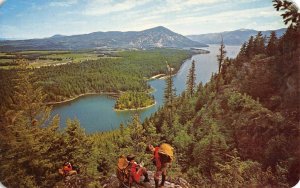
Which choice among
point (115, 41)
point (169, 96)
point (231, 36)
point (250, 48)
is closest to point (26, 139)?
point (115, 41)

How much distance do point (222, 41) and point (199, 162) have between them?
280cm

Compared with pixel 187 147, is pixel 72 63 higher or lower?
higher

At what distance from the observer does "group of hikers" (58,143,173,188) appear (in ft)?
28.5

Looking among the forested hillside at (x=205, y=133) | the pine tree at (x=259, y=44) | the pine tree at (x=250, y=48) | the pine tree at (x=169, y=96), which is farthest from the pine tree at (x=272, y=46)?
the pine tree at (x=169, y=96)

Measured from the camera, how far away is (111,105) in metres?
9.16

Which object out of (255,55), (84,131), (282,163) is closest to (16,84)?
(84,131)

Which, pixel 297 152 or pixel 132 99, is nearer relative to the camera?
pixel 132 99

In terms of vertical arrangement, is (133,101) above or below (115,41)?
below

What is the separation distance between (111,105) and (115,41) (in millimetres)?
1443

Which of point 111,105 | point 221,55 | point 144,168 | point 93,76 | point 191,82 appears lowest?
point 144,168

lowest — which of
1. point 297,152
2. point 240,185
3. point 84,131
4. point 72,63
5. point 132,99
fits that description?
point 240,185

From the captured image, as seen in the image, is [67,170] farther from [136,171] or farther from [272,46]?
[272,46]

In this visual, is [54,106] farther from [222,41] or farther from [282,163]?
[282,163]

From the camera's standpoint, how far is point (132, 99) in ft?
30.2
